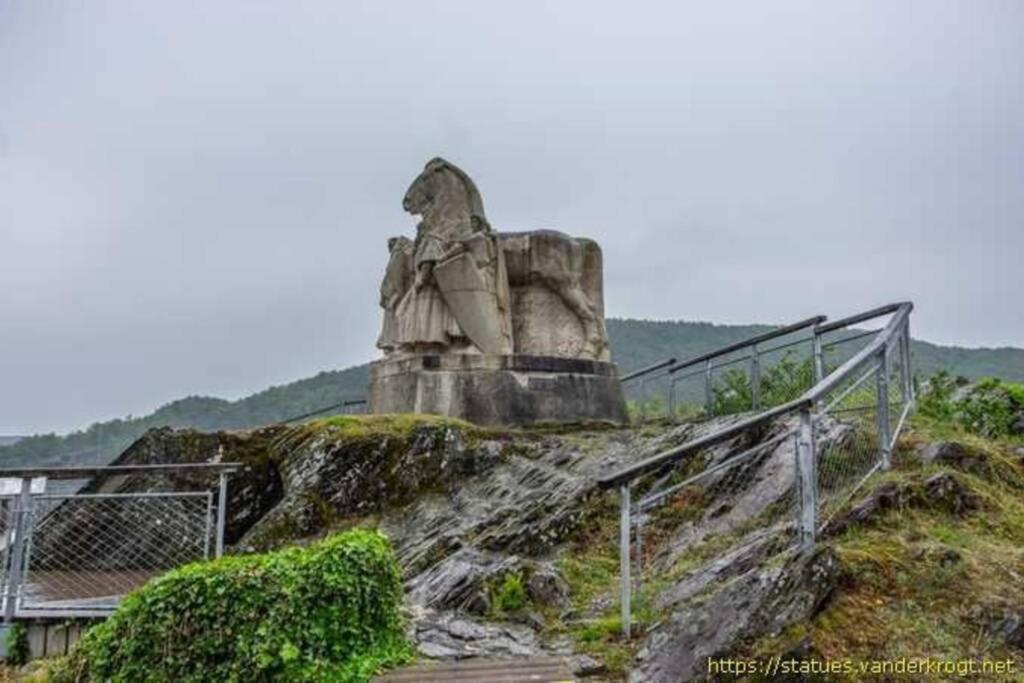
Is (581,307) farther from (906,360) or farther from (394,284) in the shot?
(906,360)

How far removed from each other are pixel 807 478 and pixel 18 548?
5023 mm

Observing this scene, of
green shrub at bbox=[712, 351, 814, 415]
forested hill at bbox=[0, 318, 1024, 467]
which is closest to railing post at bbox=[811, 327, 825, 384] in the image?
green shrub at bbox=[712, 351, 814, 415]

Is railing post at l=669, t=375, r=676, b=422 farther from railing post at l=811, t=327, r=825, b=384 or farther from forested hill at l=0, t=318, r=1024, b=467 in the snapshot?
forested hill at l=0, t=318, r=1024, b=467

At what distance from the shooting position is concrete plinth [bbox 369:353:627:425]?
10.4 m

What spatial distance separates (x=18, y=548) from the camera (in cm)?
578

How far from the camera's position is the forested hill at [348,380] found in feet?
104

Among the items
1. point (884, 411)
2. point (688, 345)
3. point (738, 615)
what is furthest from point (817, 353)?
point (688, 345)

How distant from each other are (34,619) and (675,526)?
4.48m

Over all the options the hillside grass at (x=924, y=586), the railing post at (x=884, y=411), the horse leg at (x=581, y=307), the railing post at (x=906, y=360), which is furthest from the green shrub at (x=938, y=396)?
the horse leg at (x=581, y=307)

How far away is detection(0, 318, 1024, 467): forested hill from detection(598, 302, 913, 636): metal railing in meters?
20.9

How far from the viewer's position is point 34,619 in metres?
5.76

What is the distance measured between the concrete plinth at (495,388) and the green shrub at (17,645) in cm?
524

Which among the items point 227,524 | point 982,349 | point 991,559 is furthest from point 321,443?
point 982,349

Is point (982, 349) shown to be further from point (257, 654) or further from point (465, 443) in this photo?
point (257, 654)
